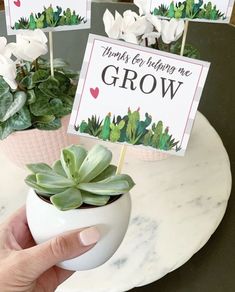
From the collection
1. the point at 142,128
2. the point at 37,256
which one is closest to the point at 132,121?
the point at 142,128

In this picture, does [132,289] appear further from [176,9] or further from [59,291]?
[176,9]

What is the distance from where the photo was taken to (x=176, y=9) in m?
0.91

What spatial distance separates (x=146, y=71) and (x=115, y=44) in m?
0.06

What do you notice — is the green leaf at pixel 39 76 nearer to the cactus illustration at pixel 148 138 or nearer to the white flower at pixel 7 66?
the white flower at pixel 7 66

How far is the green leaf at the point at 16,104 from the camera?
0.85 m

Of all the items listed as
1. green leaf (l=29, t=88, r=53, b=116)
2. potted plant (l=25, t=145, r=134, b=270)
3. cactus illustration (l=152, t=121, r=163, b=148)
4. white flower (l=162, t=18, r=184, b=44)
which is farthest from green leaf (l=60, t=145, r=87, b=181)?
white flower (l=162, t=18, r=184, b=44)

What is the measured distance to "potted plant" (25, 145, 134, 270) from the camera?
2.04 feet

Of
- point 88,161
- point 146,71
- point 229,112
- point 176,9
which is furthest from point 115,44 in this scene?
point 229,112

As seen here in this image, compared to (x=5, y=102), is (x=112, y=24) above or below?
above

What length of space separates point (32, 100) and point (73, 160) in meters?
0.24

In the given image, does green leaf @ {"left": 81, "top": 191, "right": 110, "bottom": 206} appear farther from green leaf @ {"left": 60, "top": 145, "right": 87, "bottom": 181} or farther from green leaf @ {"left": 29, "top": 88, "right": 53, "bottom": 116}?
green leaf @ {"left": 29, "top": 88, "right": 53, "bottom": 116}

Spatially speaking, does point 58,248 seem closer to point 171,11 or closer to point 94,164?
point 94,164

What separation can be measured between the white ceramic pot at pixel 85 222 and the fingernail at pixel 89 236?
0.01 meters

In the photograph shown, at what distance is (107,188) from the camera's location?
62cm
